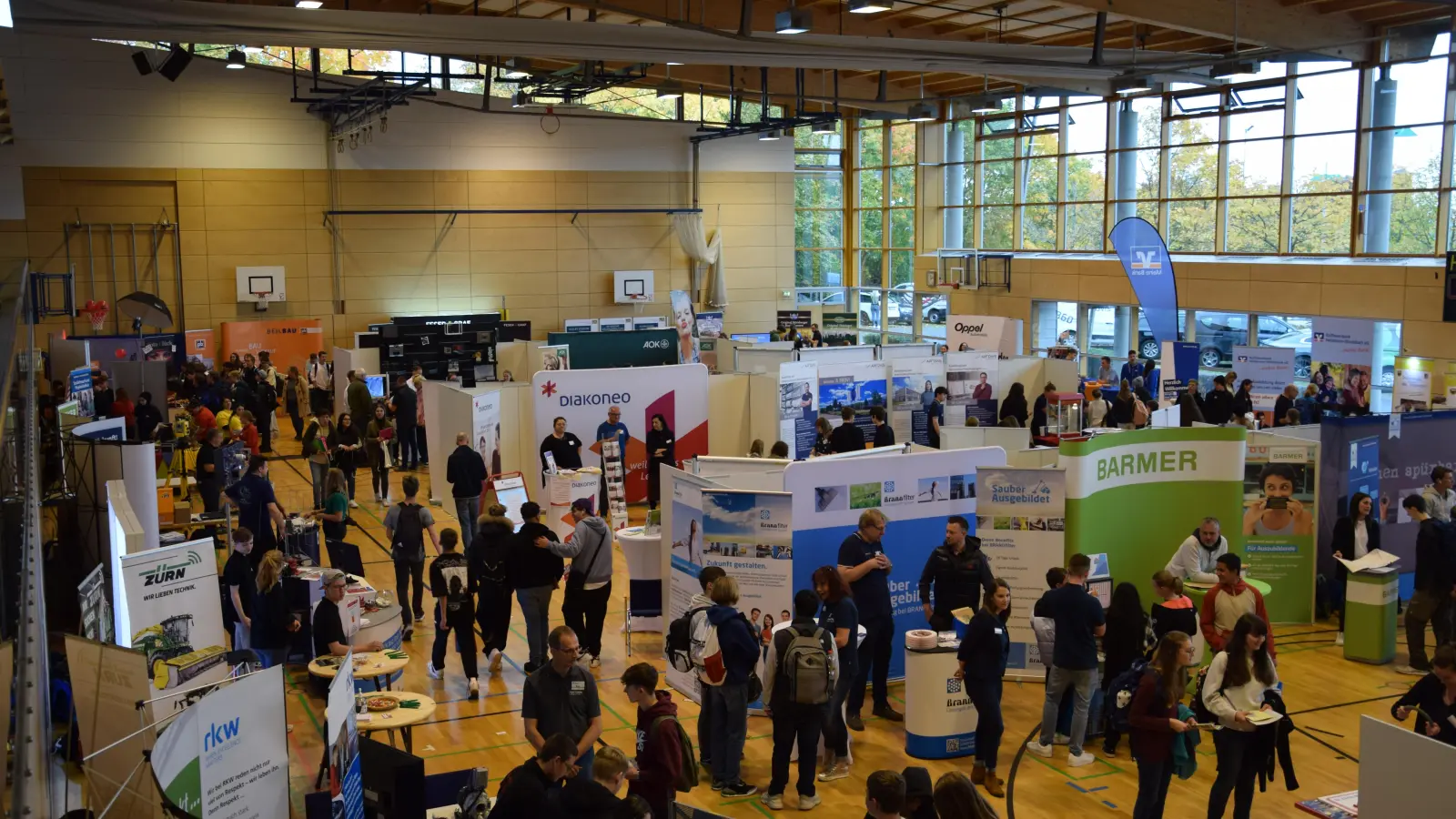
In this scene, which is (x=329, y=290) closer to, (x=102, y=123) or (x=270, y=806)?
(x=102, y=123)

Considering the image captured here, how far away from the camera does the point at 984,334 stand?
59.1 ft

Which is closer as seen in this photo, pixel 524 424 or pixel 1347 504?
pixel 1347 504

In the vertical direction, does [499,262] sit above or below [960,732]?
above

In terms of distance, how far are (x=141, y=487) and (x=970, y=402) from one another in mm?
9711

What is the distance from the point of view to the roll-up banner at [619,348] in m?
17.3

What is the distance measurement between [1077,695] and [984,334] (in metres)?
11.8

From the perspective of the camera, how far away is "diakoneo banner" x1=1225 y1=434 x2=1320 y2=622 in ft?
30.1

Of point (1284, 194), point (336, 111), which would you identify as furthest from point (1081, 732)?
point (336, 111)

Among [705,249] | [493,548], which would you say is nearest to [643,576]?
A: [493,548]

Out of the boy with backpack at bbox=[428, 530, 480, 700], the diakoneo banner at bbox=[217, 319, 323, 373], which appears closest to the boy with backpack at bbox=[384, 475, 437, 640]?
the boy with backpack at bbox=[428, 530, 480, 700]

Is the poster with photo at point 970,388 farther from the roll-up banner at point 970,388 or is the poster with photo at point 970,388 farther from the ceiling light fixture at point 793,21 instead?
the ceiling light fixture at point 793,21

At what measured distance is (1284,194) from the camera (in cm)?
1806

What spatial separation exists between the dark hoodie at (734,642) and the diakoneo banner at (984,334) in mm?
11510

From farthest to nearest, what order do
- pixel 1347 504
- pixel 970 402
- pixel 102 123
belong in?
1. pixel 102 123
2. pixel 970 402
3. pixel 1347 504
